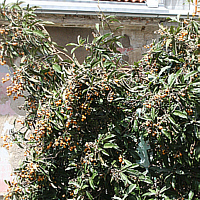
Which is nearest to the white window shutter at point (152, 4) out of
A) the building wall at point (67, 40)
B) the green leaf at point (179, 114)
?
the building wall at point (67, 40)

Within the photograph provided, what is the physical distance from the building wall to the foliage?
5.01 ft

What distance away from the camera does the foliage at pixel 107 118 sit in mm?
2320

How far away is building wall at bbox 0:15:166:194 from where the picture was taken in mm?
4184

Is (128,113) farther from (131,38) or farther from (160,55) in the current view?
(131,38)

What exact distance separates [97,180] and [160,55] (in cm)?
126

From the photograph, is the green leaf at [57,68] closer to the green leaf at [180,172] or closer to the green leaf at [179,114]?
the green leaf at [179,114]

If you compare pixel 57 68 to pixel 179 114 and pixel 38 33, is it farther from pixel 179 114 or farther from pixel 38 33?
pixel 179 114

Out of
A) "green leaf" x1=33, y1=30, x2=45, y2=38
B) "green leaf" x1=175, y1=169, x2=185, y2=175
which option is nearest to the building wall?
"green leaf" x1=33, y1=30, x2=45, y2=38

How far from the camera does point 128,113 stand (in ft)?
8.55

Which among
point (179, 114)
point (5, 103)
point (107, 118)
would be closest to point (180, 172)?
point (179, 114)

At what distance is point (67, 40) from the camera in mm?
4441

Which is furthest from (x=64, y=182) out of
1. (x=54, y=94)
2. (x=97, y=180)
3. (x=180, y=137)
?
(x=180, y=137)

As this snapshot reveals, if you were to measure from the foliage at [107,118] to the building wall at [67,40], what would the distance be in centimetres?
153

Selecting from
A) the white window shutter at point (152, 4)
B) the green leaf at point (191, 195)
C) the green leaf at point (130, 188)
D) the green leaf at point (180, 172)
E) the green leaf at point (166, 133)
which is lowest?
the green leaf at point (191, 195)
